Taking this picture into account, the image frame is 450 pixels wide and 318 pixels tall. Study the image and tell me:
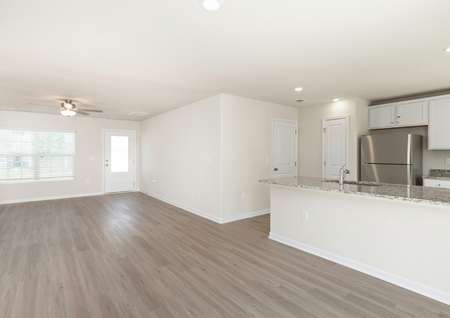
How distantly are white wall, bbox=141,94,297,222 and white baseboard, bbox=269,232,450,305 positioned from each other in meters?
1.55

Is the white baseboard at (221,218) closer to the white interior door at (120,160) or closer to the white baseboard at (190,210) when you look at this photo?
the white baseboard at (190,210)

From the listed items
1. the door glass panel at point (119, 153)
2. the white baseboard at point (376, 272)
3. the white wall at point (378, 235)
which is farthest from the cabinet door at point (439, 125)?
the door glass panel at point (119, 153)

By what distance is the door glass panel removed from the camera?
319 inches

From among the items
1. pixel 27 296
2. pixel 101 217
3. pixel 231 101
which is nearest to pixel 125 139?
pixel 101 217

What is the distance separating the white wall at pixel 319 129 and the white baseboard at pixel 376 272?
2569 millimetres

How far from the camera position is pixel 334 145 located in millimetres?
5488

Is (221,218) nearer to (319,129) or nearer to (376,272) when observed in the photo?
(376,272)

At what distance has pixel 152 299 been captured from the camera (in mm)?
2285

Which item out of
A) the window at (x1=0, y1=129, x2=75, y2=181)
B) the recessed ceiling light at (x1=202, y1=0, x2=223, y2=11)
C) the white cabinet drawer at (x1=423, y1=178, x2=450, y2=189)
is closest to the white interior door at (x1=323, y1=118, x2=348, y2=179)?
the white cabinet drawer at (x1=423, y1=178, x2=450, y2=189)

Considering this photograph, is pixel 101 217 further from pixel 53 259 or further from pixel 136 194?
pixel 136 194

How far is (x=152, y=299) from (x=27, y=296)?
1.19 metres

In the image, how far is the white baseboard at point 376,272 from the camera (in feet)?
7.53

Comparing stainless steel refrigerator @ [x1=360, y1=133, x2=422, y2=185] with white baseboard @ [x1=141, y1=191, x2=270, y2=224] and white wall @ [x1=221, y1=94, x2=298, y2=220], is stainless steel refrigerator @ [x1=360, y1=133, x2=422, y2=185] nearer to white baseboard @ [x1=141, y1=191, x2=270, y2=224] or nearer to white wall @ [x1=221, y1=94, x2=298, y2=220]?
white wall @ [x1=221, y1=94, x2=298, y2=220]

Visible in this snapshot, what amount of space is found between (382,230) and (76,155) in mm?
7915
